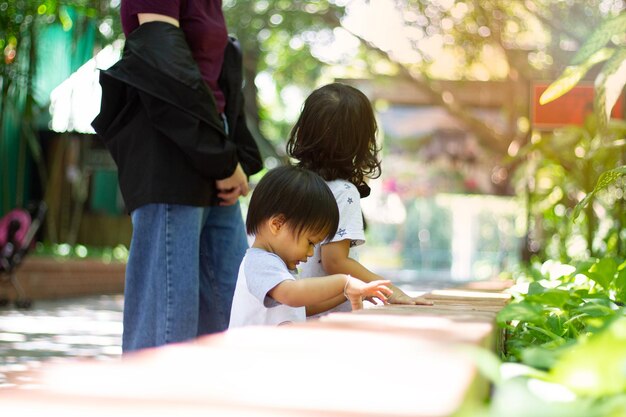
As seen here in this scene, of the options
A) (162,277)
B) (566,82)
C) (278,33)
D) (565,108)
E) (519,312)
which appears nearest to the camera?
(519,312)

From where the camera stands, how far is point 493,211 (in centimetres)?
3120

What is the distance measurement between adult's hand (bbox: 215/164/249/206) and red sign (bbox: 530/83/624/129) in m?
4.28

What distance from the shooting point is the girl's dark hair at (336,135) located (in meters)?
3.42

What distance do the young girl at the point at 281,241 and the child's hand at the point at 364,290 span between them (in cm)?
3

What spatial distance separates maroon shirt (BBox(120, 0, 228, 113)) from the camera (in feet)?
10.9

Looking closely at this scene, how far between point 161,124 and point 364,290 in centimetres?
91

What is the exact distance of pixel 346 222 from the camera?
3236 mm

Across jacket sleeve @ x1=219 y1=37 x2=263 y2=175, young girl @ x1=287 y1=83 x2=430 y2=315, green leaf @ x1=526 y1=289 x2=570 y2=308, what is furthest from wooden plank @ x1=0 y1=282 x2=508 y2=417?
jacket sleeve @ x1=219 y1=37 x2=263 y2=175

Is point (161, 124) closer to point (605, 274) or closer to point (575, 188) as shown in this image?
point (605, 274)

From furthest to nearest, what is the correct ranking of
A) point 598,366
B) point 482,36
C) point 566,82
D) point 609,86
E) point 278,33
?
1. point 278,33
2. point 482,36
3. point 566,82
4. point 609,86
5. point 598,366

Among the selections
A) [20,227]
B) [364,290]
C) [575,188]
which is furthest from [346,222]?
[20,227]

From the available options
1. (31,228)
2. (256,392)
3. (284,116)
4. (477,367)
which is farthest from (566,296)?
(284,116)

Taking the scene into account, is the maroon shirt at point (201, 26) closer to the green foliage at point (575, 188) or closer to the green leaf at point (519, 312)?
the green leaf at point (519, 312)

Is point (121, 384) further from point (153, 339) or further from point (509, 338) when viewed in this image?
point (153, 339)
